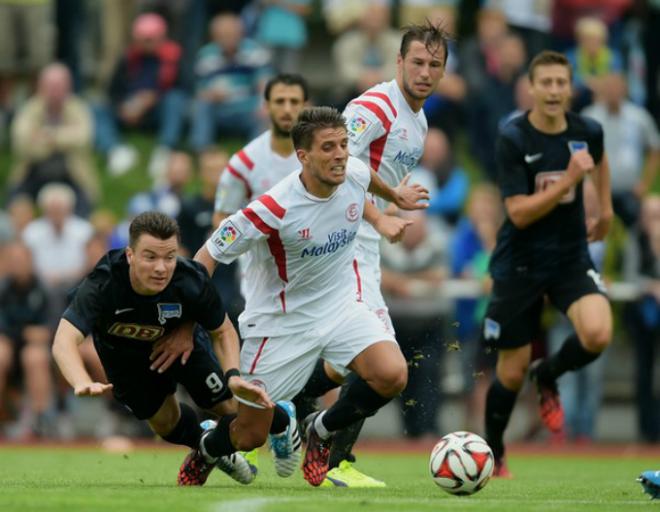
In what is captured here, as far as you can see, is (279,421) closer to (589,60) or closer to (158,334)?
(158,334)

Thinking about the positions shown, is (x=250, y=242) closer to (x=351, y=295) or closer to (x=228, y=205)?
(x=351, y=295)

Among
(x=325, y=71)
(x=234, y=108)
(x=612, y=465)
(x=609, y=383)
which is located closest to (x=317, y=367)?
(x=612, y=465)

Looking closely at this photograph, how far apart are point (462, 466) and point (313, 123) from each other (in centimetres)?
228

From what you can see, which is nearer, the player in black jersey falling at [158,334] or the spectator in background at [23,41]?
the player in black jersey falling at [158,334]

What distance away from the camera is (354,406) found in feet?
31.9

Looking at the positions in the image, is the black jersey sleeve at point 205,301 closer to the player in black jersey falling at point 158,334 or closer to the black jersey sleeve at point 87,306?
the player in black jersey falling at point 158,334

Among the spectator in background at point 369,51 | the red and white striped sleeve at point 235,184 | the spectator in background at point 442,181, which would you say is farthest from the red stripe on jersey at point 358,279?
the spectator in background at point 369,51

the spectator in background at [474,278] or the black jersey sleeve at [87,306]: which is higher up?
the black jersey sleeve at [87,306]

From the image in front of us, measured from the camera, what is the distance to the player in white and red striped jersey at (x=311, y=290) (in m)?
9.44

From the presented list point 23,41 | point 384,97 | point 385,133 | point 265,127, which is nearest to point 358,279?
point 385,133

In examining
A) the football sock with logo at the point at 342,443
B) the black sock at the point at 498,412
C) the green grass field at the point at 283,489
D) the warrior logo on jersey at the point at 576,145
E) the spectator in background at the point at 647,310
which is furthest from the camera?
the spectator in background at the point at 647,310

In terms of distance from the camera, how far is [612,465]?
44.0 feet

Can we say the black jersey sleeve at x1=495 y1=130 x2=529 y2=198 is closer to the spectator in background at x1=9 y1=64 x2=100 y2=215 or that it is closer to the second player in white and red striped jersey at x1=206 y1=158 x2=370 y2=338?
the second player in white and red striped jersey at x1=206 y1=158 x2=370 y2=338

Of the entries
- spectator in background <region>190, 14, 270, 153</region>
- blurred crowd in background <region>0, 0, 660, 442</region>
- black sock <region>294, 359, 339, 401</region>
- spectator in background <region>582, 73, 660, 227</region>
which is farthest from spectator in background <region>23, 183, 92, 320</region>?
black sock <region>294, 359, 339, 401</region>
